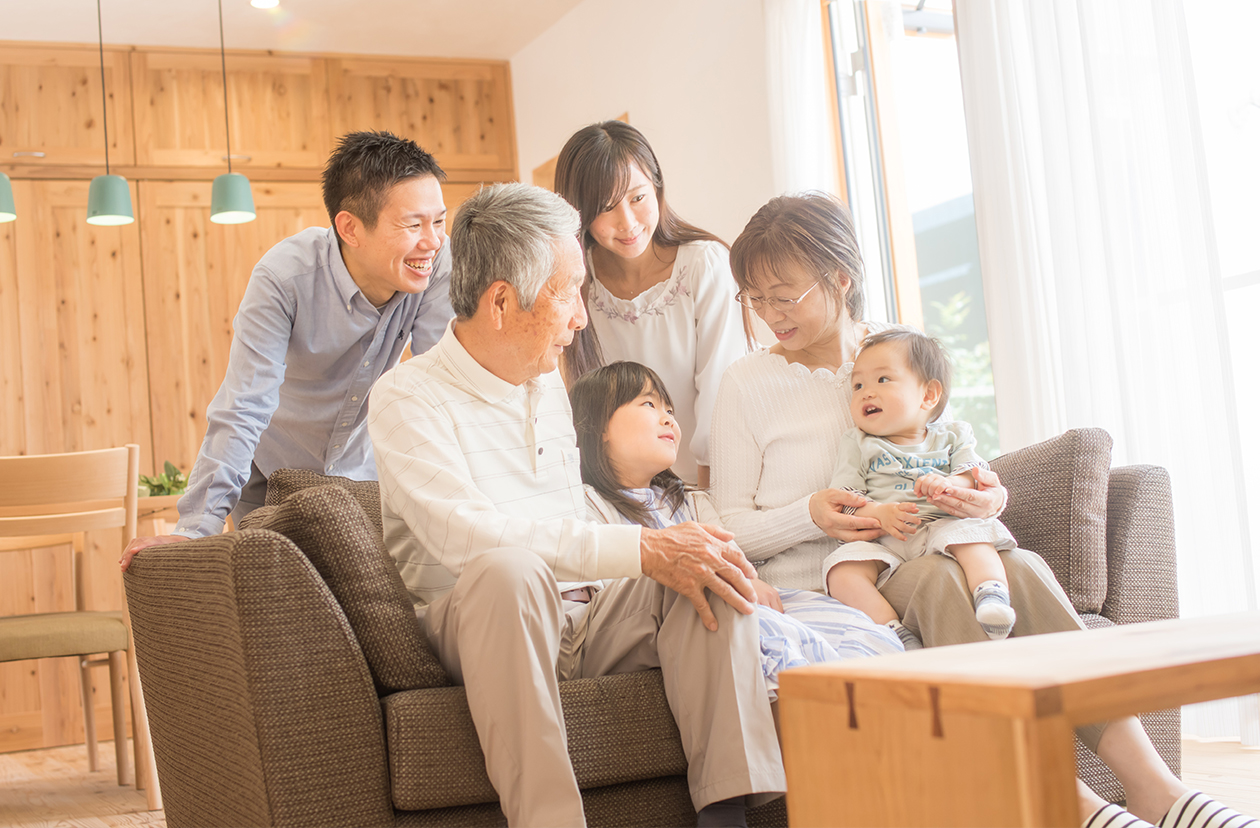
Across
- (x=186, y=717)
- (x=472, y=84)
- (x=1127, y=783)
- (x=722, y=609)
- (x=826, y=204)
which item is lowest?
(x=1127, y=783)

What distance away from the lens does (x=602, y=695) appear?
148 centimetres

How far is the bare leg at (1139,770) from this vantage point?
4.70ft

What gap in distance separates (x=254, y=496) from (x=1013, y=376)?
6.80 feet

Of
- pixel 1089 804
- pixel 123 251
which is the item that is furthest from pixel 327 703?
pixel 123 251

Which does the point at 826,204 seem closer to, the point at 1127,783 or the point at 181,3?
the point at 1127,783

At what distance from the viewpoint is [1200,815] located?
1.34 meters

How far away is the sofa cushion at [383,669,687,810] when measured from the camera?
1.38 metres

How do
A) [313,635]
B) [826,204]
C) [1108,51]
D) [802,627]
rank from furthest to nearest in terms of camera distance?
1. [1108,51]
2. [826,204]
3. [802,627]
4. [313,635]

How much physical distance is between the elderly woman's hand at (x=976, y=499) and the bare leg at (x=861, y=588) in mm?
156

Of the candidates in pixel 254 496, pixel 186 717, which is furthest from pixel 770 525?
pixel 254 496

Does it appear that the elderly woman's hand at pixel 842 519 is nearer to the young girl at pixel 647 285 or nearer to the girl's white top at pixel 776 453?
the girl's white top at pixel 776 453

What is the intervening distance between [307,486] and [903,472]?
108 cm

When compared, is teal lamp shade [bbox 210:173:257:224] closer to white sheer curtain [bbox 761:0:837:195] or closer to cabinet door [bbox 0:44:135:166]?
cabinet door [bbox 0:44:135:166]

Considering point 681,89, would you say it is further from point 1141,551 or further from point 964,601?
point 964,601
